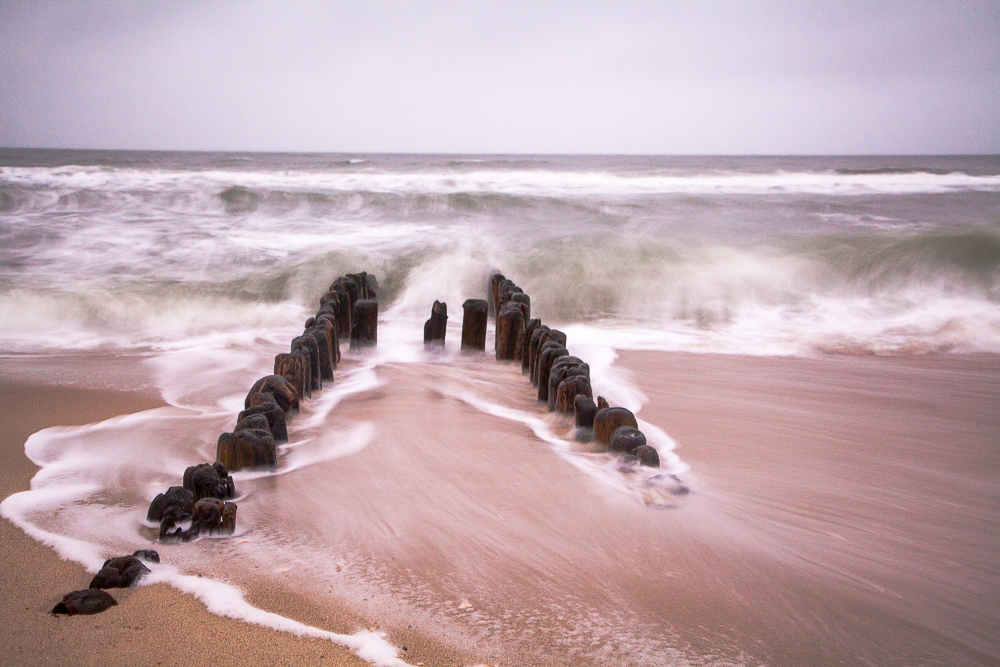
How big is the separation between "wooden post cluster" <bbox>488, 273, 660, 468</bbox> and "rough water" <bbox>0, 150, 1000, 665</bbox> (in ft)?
0.36

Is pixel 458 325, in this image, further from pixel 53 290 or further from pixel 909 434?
pixel 53 290

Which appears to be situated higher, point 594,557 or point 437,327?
point 437,327

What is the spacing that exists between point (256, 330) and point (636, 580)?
494 cm

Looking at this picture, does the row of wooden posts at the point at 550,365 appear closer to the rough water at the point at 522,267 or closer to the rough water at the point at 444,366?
the rough water at the point at 444,366

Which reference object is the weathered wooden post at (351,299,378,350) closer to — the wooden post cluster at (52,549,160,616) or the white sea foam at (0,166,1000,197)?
the wooden post cluster at (52,549,160,616)

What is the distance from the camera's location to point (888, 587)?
87.4 inches

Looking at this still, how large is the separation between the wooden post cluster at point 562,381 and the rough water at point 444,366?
0.36ft

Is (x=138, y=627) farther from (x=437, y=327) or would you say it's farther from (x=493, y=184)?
(x=493, y=184)

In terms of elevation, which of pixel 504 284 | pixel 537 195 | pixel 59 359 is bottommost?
pixel 59 359

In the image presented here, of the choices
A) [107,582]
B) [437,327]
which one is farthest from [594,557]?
[437,327]

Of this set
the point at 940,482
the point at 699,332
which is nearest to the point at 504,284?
the point at 699,332

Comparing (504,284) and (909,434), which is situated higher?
(504,284)

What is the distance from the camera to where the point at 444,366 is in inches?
198

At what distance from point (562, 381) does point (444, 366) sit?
1.48 meters
